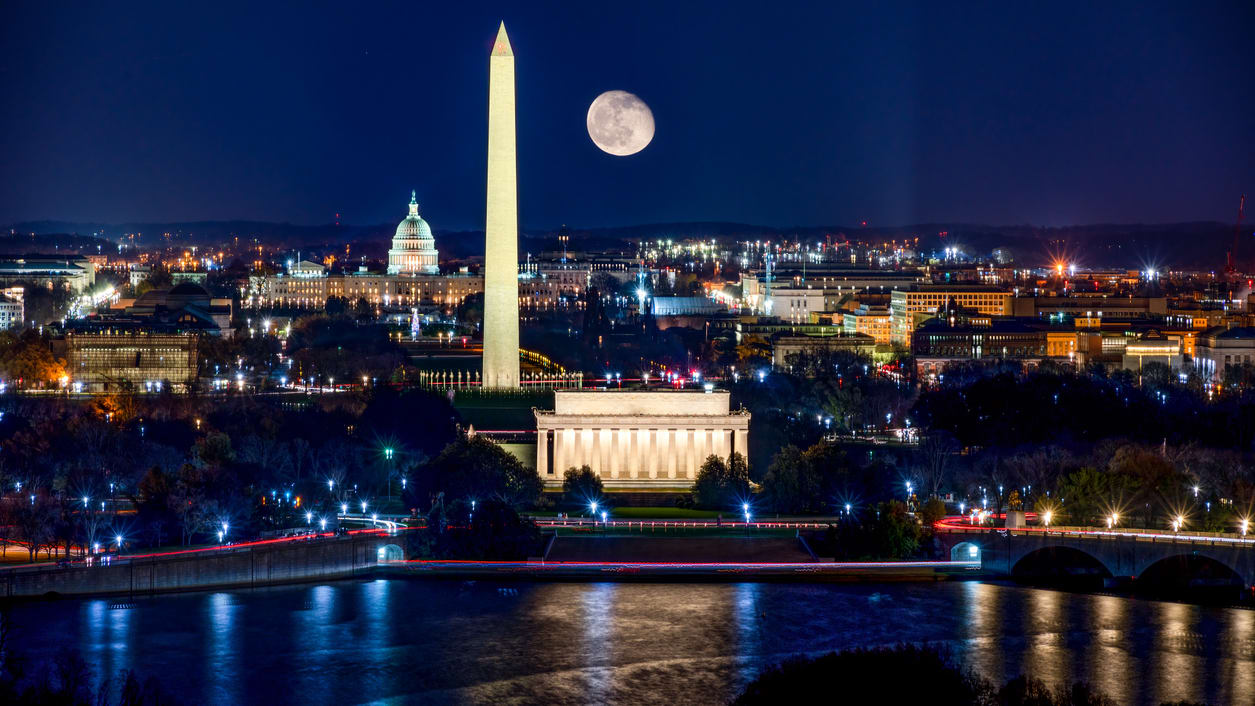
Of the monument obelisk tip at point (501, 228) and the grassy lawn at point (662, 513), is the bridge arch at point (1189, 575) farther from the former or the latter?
the monument obelisk tip at point (501, 228)

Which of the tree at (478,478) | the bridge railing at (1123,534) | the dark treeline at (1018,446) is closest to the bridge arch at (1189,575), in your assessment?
the bridge railing at (1123,534)

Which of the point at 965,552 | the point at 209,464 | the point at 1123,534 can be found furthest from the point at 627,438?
the point at 1123,534

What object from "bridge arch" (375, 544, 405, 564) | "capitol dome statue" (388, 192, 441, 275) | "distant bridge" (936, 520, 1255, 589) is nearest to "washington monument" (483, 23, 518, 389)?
"bridge arch" (375, 544, 405, 564)

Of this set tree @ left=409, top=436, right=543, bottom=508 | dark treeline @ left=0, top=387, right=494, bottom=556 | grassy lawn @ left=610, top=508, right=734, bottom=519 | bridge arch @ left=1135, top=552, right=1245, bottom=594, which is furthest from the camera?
tree @ left=409, top=436, right=543, bottom=508

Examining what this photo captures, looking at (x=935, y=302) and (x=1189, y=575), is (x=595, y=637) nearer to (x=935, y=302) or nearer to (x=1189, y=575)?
(x=1189, y=575)

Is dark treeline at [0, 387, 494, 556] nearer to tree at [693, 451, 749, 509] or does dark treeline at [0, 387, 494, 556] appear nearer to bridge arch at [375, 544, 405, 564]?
bridge arch at [375, 544, 405, 564]

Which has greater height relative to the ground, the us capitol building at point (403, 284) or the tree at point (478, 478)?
the us capitol building at point (403, 284)
